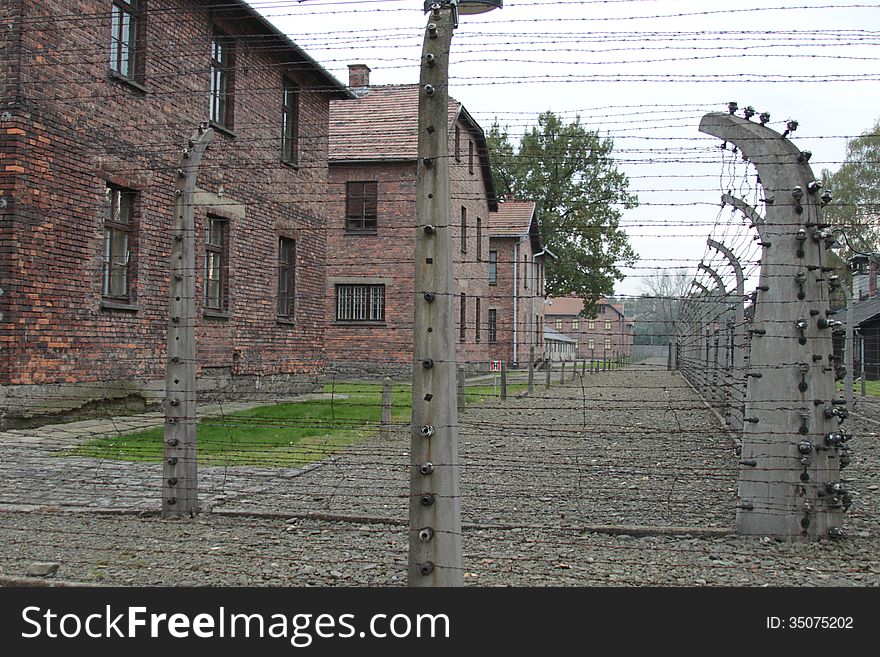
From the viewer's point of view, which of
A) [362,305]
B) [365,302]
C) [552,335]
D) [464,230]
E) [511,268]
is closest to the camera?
[365,302]

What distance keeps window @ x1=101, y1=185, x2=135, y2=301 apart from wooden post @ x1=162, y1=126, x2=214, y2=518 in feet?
23.0

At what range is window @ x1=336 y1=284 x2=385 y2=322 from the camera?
29.1m

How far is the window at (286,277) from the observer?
61.7ft

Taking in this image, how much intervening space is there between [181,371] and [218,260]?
403 inches

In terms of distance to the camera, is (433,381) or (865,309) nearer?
(433,381)

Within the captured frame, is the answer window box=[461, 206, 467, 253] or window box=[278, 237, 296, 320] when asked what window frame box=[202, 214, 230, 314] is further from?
window box=[461, 206, 467, 253]

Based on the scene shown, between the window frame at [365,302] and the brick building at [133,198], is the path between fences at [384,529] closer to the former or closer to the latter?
the brick building at [133,198]

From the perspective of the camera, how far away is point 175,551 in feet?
18.7

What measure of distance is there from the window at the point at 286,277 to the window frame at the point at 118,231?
4.89m

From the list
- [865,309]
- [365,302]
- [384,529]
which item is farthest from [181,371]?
[865,309]

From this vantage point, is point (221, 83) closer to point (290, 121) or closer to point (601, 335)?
point (290, 121)

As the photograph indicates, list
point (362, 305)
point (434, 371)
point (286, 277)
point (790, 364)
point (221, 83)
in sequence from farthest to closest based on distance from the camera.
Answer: point (362, 305)
point (286, 277)
point (221, 83)
point (790, 364)
point (434, 371)

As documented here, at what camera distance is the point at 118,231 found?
536 inches
